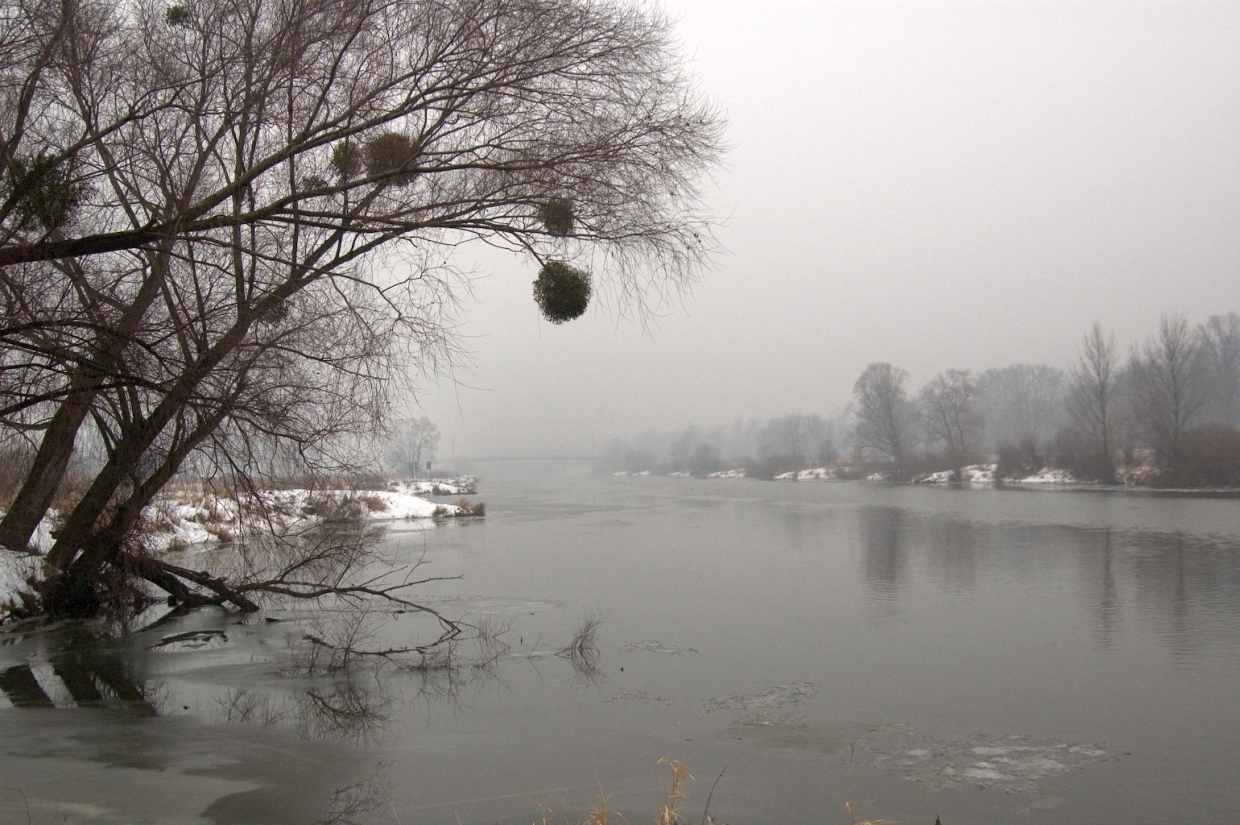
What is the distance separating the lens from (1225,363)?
62656 millimetres

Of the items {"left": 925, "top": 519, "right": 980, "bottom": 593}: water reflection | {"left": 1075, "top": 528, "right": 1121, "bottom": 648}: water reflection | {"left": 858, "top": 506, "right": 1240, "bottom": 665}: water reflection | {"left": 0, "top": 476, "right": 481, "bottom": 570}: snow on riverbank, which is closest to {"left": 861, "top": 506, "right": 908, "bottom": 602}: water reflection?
{"left": 858, "top": 506, "right": 1240, "bottom": 665}: water reflection

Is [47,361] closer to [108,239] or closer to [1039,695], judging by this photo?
[108,239]

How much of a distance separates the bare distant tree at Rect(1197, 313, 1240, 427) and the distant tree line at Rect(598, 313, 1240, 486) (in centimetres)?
10

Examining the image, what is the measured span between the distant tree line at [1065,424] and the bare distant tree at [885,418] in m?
0.08

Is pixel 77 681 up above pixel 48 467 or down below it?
below

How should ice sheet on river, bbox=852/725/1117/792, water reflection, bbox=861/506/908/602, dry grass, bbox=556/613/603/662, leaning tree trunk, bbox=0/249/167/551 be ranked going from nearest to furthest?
ice sheet on river, bbox=852/725/1117/792, leaning tree trunk, bbox=0/249/167/551, dry grass, bbox=556/613/603/662, water reflection, bbox=861/506/908/602

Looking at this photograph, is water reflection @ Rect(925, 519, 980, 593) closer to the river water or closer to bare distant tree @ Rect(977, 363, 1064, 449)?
the river water

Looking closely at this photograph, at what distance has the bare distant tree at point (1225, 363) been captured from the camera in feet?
194

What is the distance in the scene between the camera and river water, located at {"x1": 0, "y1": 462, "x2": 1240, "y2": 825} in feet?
19.2

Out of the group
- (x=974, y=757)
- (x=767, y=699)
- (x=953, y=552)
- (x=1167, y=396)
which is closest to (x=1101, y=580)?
(x=953, y=552)

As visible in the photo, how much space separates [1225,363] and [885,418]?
2162 cm

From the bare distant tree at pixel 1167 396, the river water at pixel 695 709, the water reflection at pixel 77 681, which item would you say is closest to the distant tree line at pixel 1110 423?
the bare distant tree at pixel 1167 396

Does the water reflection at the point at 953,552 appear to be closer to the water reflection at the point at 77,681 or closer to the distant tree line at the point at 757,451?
the water reflection at the point at 77,681

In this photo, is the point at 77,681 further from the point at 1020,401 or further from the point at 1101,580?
the point at 1020,401
